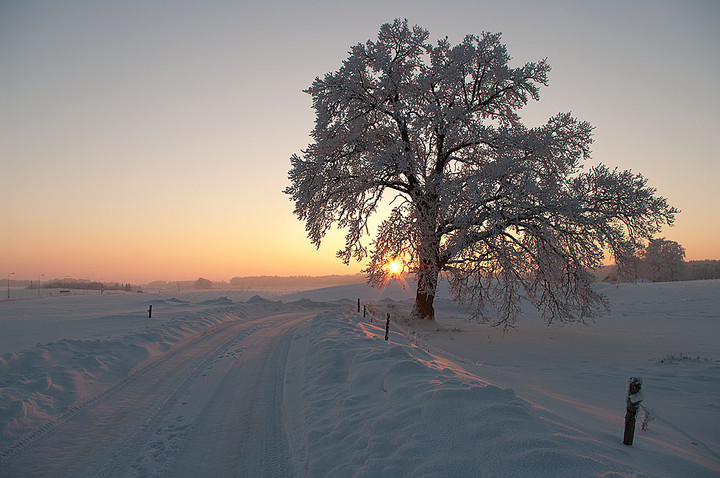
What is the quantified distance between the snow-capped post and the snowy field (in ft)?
0.53

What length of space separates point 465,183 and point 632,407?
11.6 m

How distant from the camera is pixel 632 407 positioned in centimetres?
501

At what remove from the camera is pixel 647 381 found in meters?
9.75

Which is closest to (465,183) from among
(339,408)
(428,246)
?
(428,246)

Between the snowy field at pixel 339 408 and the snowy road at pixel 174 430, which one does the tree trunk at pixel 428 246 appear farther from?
the snowy road at pixel 174 430

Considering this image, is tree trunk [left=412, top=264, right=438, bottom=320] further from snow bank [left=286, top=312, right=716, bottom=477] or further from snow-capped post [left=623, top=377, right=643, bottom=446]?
snow-capped post [left=623, top=377, right=643, bottom=446]

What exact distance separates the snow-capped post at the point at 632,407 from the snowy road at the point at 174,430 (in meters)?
4.48

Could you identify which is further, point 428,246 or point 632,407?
point 428,246

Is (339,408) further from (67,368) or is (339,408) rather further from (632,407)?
(67,368)

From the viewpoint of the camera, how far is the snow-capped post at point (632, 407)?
16.3ft

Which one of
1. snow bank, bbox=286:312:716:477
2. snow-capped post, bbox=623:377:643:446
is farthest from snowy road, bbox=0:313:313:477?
snow-capped post, bbox=623:377:643:446

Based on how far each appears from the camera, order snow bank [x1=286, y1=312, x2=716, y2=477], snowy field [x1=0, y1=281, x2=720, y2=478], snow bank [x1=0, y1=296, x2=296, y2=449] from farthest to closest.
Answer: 1. snow bank [x1=0, y1=296, x2=296, y2=449]
2. snowy field [x1=0, y1=281, x2=720, y2=478]
3. snow bank [x1=286, y1=312, x2=716, y2=477]

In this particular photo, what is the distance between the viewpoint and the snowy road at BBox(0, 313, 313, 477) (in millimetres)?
4949

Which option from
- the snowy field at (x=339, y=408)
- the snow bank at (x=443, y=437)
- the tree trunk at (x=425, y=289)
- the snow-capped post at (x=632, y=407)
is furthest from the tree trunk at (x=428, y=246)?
the snow-capped post at (x=632, y=407)
